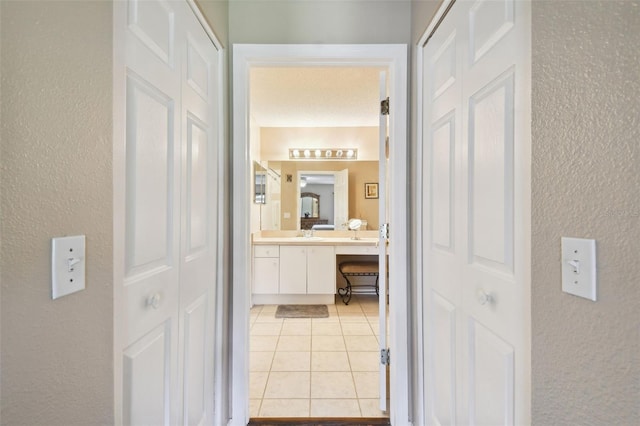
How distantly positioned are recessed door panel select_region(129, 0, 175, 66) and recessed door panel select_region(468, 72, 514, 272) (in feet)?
3.30

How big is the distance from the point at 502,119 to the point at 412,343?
1147 mm

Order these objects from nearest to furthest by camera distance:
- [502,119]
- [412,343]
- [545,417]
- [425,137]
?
[545,417]
[502,119]
[425,137]
[412,343]

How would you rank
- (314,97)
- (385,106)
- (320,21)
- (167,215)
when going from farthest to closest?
(314,97), (385,106), (320,21), (167,215)

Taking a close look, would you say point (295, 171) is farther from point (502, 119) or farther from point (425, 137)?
point (502, 119)

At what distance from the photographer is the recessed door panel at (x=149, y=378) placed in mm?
795

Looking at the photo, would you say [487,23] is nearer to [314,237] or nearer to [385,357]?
[385,357]

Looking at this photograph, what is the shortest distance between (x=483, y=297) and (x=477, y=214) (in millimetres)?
260

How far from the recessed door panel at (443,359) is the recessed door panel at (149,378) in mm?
1019

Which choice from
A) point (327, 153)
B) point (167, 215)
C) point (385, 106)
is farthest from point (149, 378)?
point (327, 153)

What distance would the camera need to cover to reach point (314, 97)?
10.0 feet

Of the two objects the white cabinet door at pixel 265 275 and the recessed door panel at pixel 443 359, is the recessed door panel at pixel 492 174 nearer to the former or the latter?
the recessed door panel at pixel 443 359

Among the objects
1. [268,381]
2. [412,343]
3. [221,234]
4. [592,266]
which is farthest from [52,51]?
[268,381]

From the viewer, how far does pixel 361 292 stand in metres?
4.14

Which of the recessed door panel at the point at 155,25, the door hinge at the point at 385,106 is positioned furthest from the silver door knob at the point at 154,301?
the door hinge at the point at 385,106
